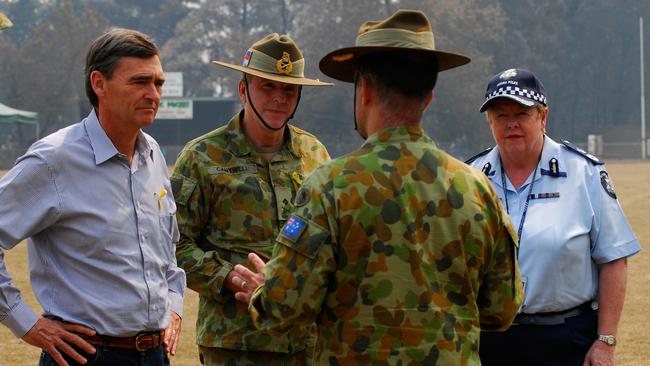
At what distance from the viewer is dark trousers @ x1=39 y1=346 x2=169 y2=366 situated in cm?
379

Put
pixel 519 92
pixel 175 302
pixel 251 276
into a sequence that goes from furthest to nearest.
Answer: pixel 519 92 < pixel 175 302 < pixel 251 276

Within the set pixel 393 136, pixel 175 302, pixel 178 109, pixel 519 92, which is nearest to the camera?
pixel 393 136

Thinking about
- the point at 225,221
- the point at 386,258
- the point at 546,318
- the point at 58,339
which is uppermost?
the point at 386,258

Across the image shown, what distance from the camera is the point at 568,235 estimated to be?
14.4 ft

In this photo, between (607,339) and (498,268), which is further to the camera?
(607,339)

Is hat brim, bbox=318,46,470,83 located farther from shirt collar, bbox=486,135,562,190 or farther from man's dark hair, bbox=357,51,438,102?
shirt collar, bbox=486,135,562,190

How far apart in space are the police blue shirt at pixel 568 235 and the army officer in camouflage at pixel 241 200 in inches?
41.4

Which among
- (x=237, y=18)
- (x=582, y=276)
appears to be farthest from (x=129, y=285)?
(x=237, y=18)

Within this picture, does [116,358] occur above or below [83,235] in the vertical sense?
below

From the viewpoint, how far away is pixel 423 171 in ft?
10.5

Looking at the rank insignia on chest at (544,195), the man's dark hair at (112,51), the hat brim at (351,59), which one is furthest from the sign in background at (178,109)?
the hat brim at (351,59)

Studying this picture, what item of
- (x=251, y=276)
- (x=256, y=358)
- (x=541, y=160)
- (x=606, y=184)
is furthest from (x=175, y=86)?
(x=251, y=276)

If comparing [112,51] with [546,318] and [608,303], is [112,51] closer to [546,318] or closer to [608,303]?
[546,318]

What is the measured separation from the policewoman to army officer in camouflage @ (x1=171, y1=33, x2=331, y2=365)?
0.96m
